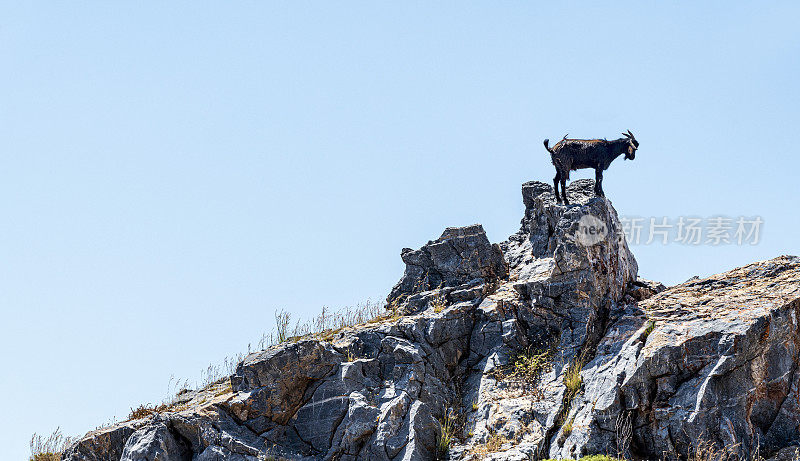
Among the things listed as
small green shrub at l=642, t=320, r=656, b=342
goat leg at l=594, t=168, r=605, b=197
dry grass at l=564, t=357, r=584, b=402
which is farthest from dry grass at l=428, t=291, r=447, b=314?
goat leg at l=594, t=168, r=605, b=197

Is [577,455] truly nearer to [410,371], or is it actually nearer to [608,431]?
[608,431]

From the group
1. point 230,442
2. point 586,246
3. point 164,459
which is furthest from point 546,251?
point 164,459

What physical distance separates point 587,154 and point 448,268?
207 inches

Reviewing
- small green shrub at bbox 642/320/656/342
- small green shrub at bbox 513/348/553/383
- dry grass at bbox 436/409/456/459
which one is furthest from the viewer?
small green shrub at bbox 513/348/553/383

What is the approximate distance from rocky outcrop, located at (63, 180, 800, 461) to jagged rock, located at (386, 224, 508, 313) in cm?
4

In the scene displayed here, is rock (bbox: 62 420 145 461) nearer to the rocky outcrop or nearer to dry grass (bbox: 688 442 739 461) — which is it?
the rocky outcrop

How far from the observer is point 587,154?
20.6 m

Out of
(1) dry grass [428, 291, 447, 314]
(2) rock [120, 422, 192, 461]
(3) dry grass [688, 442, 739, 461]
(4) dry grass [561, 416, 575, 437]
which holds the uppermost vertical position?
(1) dry grass [428, 291, 447, 314]

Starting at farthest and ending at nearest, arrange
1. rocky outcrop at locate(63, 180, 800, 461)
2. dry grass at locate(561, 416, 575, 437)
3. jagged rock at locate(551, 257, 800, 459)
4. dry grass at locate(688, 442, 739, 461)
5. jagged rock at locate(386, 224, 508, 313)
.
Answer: jagged rock at locate(386, 224, 508, 313) → dry grass at locate(561, 416, 575, 437) → rocky outcrop at locate(63, 180, 800, 461) → jagged rock at locate(551, 257, 800, 459) → dry grass at locate(688, 442, 739, 461)

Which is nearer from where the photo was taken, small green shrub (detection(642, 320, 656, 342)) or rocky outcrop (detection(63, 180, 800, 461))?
rocky outcrop (detection(63, 180, 800, 461))

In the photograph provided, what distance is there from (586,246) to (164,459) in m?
11.9

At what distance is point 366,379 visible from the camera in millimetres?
17531

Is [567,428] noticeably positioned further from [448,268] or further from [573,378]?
[448,268]

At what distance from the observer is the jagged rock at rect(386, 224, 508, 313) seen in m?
20.0
